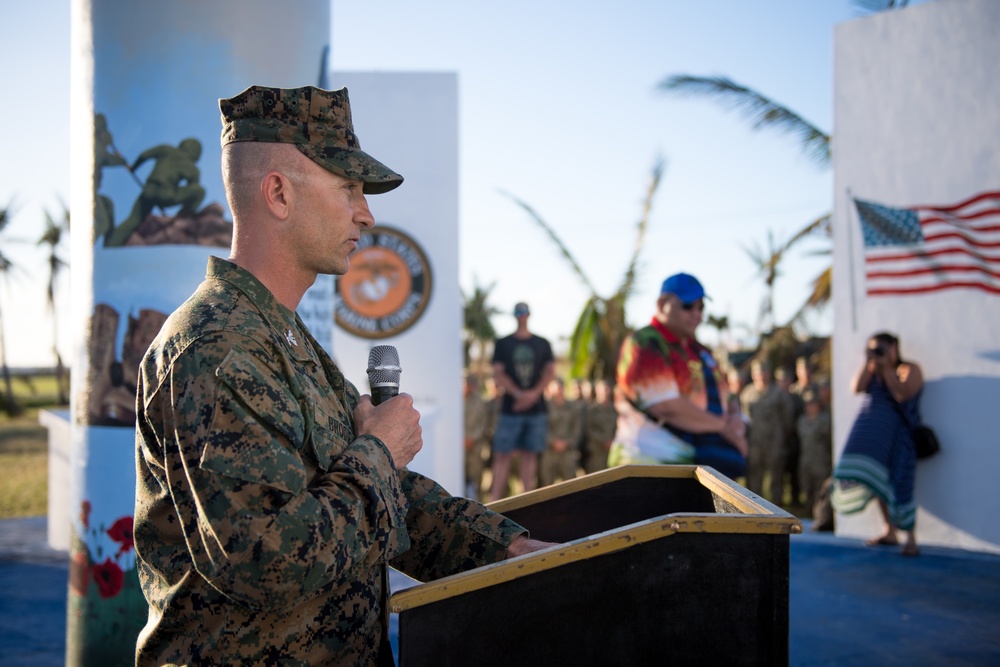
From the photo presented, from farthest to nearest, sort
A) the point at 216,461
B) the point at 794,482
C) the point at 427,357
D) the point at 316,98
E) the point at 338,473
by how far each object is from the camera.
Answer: the point at 794,482 → the point at 427,357 → the point at 316,98 → the point at 338,473 → the point at 216,461

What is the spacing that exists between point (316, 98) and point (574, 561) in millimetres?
1033

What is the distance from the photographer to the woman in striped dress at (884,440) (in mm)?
6805

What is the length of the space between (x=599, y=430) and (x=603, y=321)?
4.16 metres

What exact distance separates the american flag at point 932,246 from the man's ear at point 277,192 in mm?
6615

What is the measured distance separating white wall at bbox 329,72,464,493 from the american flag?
4.35 meters

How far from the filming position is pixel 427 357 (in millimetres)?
9703

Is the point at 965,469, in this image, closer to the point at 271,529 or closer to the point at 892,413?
the point at 892,413

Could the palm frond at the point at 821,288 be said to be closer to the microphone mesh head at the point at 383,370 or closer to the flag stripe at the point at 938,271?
the flag stripe at the point at 938,271

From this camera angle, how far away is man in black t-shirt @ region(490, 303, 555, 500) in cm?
869

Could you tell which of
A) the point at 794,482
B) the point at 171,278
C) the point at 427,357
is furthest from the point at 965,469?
the point at 171,278

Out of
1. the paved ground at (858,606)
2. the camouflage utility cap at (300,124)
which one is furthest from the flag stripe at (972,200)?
the camouflage utility cap at (300,124)

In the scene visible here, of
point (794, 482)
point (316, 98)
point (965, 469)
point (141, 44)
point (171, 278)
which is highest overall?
point (141, 44)

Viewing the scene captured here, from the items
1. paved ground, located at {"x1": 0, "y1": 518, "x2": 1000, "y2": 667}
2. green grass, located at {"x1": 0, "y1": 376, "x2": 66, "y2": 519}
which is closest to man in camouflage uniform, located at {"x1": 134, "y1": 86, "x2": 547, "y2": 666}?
paved ground, located at {"x1": 0, "y1": 518, "x2": 1000, "y2": 667}

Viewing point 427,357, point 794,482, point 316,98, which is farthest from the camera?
point 794,482
